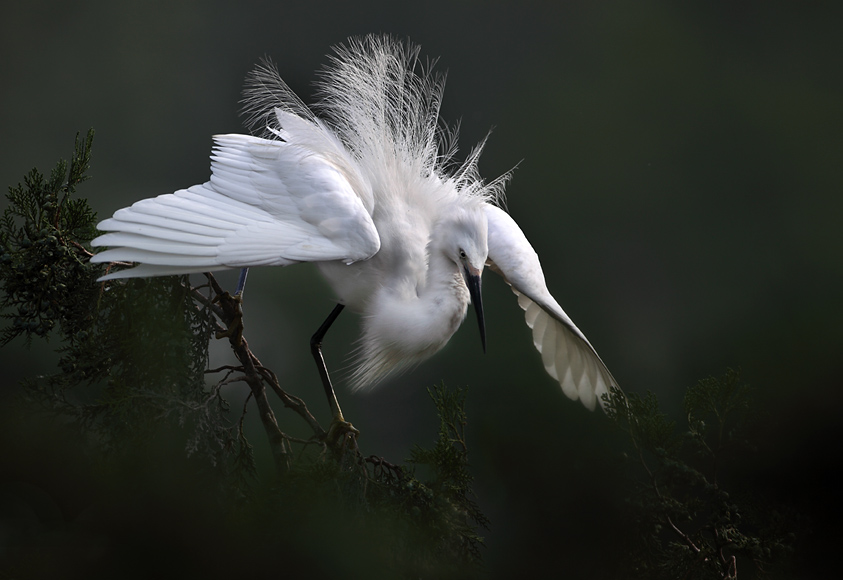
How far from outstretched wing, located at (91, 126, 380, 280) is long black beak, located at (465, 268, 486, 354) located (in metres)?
0.18

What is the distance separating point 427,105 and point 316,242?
1.90 ft

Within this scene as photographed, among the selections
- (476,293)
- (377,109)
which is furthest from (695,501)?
(377,109)

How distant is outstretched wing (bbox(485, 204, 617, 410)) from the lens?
1425mm

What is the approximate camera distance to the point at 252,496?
1.12 m

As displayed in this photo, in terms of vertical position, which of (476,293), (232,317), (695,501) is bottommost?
(695,501)

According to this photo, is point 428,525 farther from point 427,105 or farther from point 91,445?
point 427,105

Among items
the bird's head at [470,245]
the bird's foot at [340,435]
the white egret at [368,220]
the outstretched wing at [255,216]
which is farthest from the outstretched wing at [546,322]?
the bird's foot at [340,435]

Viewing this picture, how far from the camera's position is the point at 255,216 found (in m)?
1.17

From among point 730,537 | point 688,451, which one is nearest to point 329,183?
point 688,451

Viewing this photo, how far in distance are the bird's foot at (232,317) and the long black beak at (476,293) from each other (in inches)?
16.0

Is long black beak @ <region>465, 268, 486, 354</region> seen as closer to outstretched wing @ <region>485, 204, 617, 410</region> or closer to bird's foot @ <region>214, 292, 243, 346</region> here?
outstretched wing @ <region>485, 204, 617, 410</region>

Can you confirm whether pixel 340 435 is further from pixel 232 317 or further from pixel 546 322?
pixel 546 322

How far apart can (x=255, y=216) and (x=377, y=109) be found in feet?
1.54

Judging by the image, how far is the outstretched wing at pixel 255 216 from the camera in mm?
1001
